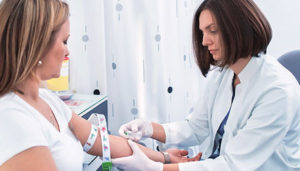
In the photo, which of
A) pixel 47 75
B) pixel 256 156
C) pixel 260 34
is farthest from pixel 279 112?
pixel 47 75

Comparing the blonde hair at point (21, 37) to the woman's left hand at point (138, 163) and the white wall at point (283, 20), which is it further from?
the white wall at point (283, 20)

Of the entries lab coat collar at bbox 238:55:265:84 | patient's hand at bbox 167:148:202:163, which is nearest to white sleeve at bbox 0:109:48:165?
patient's hand at bbox 167:148:202:163

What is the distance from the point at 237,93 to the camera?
1.30 meters

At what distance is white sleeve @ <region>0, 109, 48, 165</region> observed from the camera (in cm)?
77

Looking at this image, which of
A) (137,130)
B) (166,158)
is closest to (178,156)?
(166,158)

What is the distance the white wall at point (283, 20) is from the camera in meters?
2.30

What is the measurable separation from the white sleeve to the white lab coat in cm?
60

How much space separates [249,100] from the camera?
1200mm

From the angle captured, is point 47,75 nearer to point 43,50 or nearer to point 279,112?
point 43,50

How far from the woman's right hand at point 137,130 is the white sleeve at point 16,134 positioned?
1.94 feet

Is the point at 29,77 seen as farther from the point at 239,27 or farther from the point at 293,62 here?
the point at 293,62

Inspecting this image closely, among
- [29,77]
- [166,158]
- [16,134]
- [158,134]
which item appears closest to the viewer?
[16,134]

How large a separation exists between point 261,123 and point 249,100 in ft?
0.37

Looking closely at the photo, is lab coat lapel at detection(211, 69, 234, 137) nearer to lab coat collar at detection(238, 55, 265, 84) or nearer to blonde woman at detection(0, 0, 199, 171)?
lab coat collar at detection(238, 55, 265, 84)
